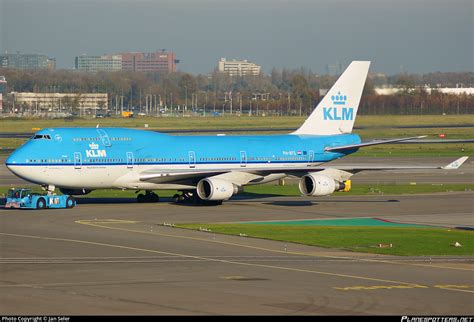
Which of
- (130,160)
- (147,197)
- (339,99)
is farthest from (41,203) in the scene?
(339,99)

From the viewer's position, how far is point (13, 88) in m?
197

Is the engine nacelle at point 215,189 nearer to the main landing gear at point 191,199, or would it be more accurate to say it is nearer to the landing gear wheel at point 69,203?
the main landing gear at point 191,199

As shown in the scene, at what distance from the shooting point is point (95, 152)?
55906 mm

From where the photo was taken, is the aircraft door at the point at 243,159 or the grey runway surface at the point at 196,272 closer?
the grey runway surface at the point at 196,272

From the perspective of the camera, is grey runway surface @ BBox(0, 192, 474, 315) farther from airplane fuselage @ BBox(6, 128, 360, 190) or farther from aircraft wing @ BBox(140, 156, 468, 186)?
aircraft wing @ BBox(140, 156, 468, 186)

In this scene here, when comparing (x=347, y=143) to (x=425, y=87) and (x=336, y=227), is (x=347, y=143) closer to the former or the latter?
(x=336, y=227)

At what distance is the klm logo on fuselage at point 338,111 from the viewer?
6569cm

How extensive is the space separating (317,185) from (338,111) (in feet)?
37.1

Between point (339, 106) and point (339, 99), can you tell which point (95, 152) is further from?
point (339, 99)

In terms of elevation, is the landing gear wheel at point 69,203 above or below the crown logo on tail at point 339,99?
below

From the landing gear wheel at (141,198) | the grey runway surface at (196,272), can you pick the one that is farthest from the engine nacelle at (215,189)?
the landing gear wheel at (141,198)

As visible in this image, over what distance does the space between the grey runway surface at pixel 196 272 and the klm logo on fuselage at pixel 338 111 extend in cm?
1392

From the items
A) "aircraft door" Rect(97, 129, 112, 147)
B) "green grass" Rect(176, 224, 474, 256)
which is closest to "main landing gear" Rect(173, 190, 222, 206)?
"aircraft door" Rect(97, 129, 112, 147)

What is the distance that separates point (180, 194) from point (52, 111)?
436 feet
